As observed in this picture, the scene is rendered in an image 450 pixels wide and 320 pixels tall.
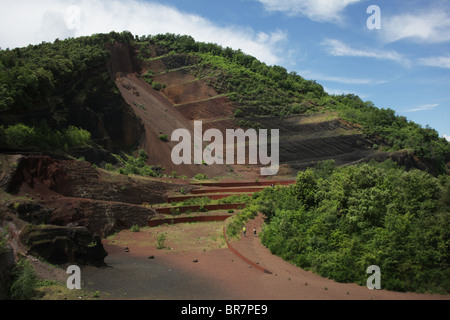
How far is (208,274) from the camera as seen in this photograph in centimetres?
1248

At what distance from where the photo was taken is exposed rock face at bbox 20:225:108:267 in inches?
449

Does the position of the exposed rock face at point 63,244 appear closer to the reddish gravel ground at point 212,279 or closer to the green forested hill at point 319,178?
the reddish gravel ground at point 212,279

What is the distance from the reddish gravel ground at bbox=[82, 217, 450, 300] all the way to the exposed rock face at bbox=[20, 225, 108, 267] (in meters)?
0.48

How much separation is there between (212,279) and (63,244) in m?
4.78

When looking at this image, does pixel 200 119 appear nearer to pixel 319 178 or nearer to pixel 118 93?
pixel 118 93

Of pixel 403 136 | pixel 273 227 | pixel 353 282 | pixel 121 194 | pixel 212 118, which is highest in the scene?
pixel 212 118

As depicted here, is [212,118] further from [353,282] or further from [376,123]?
[353,282]

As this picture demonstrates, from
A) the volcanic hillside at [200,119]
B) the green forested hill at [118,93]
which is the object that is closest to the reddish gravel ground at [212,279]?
the green forested hill at [118,93]

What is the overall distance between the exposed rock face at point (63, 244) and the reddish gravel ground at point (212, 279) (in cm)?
48

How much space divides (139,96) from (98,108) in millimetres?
13839

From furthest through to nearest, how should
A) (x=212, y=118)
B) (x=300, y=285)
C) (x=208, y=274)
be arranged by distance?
(x=212, y=118), (x=208, y=274), (x=300, y=285)

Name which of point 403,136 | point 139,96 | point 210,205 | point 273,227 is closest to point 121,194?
point 210,205

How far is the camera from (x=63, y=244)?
39.1 feet

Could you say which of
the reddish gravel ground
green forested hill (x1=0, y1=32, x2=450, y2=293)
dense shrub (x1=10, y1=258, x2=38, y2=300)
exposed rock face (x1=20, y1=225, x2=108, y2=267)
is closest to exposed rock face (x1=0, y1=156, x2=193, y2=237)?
exposed rock face (x1=20, y1=225, x2=108, y2=267)
